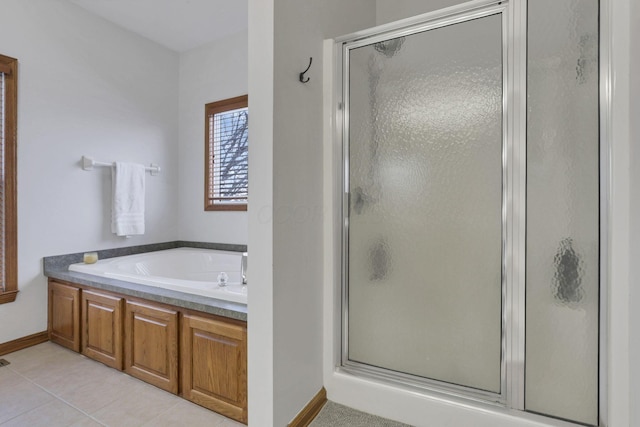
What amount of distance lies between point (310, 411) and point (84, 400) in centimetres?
135

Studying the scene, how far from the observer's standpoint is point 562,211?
1.10 metres

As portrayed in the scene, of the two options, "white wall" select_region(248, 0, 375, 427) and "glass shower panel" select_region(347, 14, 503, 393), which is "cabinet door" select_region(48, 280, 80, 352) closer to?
"white wall" select_region(248, 0, 375, 427)

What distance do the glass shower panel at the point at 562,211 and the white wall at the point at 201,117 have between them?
2.50 meters

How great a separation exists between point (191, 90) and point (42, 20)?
126 cm

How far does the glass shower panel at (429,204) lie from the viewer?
1202mm

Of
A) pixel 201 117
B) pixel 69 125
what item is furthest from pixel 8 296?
pixel 201 117

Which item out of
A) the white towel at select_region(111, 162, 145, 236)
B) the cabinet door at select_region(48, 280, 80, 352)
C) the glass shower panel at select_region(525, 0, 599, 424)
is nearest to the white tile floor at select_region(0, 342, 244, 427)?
the cabinet door at select_region(48, 280, 80, 352)

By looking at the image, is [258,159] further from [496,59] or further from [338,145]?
[496,59]

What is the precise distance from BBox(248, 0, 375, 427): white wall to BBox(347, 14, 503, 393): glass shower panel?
0.80 ft

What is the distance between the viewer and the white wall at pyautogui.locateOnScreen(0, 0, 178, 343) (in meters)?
2.37

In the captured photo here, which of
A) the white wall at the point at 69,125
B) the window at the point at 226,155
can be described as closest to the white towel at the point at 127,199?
the white wall at the point at 69,125

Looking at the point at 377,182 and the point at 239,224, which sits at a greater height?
the point at 377,182

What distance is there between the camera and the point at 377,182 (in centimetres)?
140
